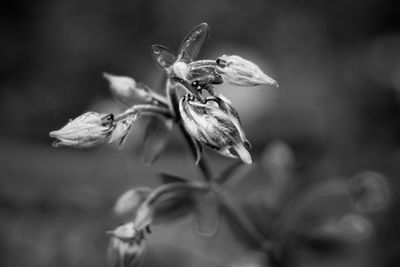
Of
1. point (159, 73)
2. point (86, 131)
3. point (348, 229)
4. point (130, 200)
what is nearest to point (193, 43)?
point (86, 131)

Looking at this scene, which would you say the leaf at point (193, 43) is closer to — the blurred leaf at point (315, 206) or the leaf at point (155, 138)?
the leaf at point (155, 138)

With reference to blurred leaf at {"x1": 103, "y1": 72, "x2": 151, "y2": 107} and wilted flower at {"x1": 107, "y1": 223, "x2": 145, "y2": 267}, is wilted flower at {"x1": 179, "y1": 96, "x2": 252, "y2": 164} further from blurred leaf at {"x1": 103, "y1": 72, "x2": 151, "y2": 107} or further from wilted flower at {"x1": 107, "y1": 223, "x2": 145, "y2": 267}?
wilted flower at {"x1": 107, "y1": 223, "x2": 145, "y2": 267}

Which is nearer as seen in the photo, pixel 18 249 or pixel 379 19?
pixel 18 249

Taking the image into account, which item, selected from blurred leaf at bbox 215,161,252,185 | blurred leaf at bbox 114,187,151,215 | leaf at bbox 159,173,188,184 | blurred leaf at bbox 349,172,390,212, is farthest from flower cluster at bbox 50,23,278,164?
blurred leaf at bbox 349,172,390,212

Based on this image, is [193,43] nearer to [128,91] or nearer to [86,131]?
[128,91]

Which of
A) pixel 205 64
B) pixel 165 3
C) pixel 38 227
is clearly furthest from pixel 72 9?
pixel 205 64

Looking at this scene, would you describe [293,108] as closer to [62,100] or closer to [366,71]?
[366,71]
